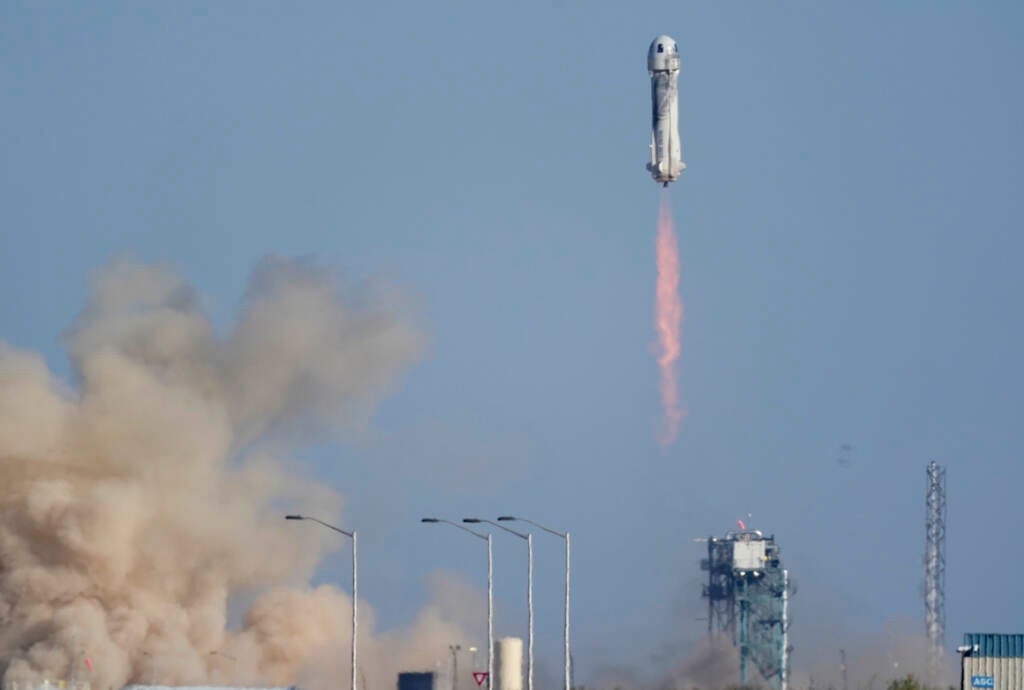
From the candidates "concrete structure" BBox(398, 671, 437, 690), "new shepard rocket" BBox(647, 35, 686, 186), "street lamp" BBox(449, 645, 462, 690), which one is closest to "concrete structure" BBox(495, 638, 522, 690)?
"street lamp" BBox(449, 645, 462, 690)

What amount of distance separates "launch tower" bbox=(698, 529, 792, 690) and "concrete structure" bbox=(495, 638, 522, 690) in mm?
24858

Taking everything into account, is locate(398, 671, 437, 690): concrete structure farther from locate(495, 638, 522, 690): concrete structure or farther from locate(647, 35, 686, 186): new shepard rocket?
locate(647, 35, 686, 186): new shepard rocket

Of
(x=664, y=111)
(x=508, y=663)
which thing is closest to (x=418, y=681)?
(x=508, y=663)

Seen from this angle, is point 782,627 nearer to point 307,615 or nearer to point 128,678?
point 307,615

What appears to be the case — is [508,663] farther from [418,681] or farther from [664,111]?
[664,111]

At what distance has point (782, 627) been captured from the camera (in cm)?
18200

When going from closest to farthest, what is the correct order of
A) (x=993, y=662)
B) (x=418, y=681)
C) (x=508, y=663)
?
(x=993, y=662) → (x=418, y=681) → (x=508, y=663)

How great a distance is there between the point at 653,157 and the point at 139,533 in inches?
1530

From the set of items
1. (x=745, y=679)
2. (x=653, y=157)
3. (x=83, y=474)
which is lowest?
(x=745, y=679)

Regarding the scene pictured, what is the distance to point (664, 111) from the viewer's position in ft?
454

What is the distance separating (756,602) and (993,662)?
187ft

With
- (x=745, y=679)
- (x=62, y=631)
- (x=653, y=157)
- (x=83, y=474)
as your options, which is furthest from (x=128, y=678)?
(x=745, y=679)

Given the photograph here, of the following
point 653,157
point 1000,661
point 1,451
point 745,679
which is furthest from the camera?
point 745,679

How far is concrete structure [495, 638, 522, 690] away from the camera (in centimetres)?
15975
